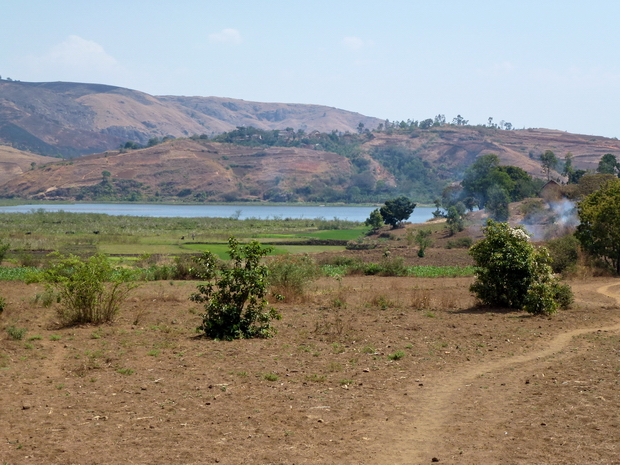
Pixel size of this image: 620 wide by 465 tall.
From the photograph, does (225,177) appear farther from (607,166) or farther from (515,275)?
(515,275)

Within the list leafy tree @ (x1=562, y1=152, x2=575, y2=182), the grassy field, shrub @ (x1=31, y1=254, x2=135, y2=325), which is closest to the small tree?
shrub @ (x1=31, y1=254, x2=135, y2=325)

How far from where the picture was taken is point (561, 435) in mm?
7277

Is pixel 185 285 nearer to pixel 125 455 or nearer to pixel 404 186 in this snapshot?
pixel 125 455

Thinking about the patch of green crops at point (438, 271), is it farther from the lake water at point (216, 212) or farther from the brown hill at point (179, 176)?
the brown hill at point (179, 176)

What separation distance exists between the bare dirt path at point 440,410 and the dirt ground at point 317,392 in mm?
32

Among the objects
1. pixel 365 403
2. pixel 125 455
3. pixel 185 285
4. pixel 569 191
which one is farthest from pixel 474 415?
pixel 569 191

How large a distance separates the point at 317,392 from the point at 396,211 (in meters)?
57.5

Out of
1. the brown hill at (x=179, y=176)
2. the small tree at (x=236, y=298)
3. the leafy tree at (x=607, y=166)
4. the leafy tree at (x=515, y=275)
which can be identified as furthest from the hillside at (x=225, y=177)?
the small tree at (x=236, y=298)

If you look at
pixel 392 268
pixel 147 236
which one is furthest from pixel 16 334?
pixel 147 236

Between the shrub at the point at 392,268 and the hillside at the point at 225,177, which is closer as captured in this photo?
the shrub at the point at 392,268

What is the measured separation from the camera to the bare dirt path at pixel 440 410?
6923 millimetres

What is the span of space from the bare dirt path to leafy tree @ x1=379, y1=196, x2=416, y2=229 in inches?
2093

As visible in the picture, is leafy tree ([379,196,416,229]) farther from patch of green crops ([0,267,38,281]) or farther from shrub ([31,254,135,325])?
shrub ([31,254,135,325])

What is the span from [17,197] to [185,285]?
162349 mm
